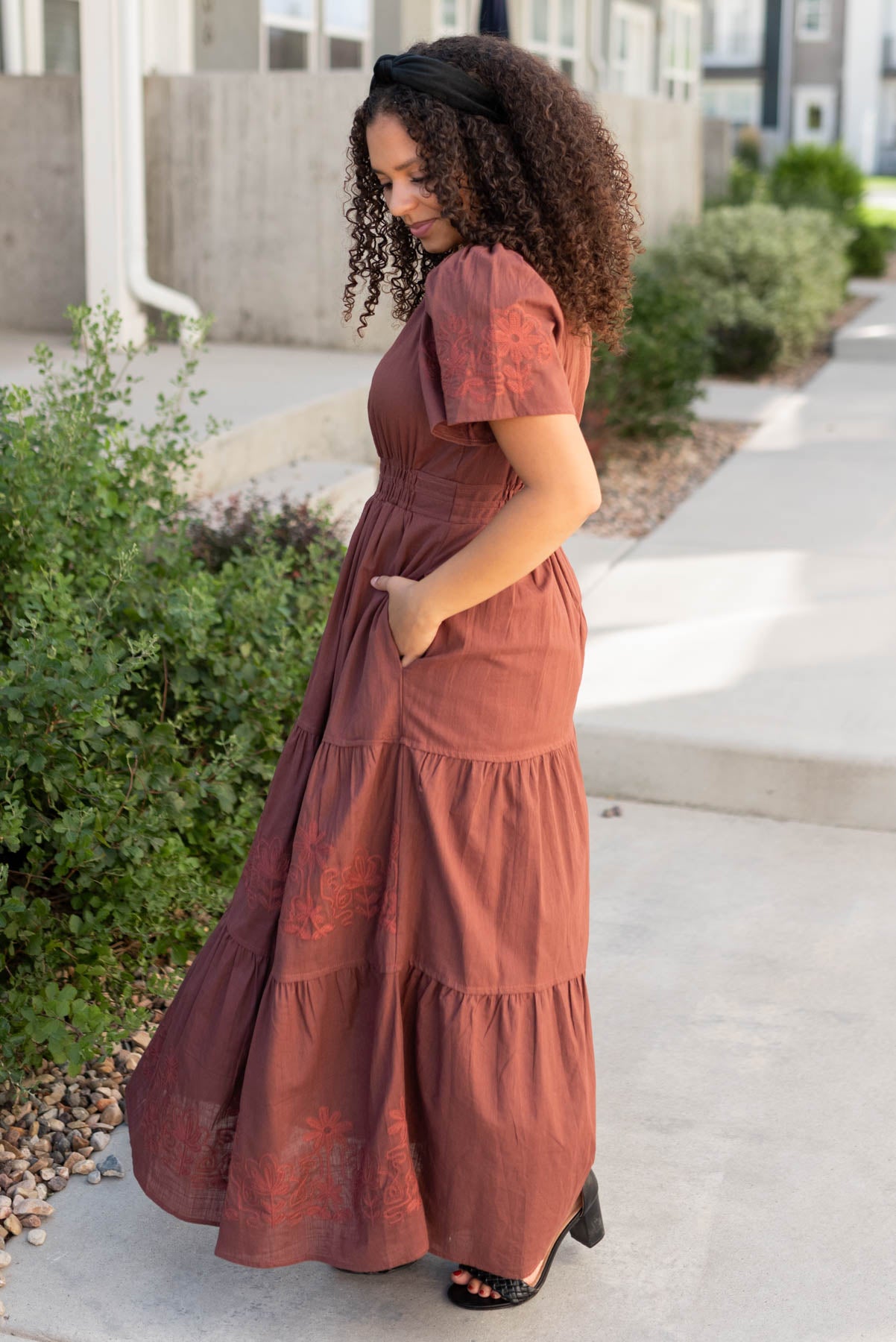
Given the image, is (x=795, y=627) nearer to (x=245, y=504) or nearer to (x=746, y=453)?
(x=245, y=504)

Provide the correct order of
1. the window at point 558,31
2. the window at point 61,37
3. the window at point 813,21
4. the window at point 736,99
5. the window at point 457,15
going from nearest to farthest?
1. the window at point 61,37
2. the window at point 457,15
3. the window at point 558,31
4. the window at point 813,21
5. the window at point 736,99

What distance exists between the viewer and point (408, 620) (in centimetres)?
200

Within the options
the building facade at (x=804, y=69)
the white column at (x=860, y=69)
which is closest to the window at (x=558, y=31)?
the building facade at (x=804, y=69)

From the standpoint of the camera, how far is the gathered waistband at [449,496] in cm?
203

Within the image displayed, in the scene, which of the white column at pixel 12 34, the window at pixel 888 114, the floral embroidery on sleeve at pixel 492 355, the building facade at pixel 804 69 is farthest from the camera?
the window at pixel 888 114

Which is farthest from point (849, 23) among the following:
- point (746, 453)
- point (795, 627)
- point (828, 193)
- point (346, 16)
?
point (795, 627)

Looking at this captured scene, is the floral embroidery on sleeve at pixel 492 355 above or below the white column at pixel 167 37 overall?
below

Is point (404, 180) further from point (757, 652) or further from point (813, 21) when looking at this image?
point (813, 21)

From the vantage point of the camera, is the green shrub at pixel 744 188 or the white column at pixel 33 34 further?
the green shrub at pixel 744 188

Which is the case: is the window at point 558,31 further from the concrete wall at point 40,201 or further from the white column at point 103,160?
the white column at point 103,160

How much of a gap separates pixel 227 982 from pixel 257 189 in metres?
7.20

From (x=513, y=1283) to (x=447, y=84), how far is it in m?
1.71

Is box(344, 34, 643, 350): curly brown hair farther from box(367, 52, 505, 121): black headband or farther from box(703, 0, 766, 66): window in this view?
box(703, 0, 766, 66): window

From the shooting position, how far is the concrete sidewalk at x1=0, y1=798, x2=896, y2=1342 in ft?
7.32
